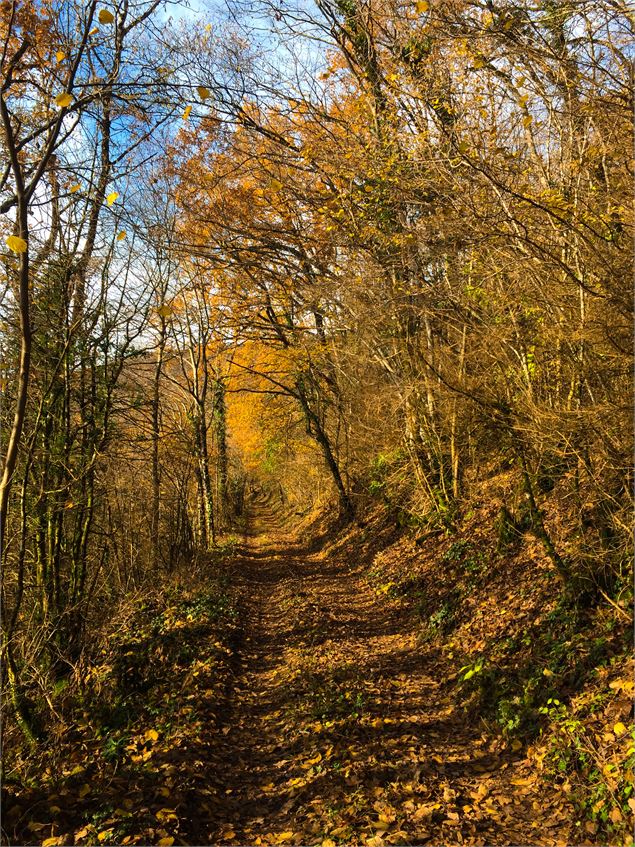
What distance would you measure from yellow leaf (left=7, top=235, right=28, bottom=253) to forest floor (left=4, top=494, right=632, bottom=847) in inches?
156

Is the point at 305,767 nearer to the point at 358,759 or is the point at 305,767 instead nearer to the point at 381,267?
the point at 358,759

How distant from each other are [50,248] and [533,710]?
6.94 meters

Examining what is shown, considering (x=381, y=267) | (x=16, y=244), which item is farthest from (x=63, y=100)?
(x=381, y=267)

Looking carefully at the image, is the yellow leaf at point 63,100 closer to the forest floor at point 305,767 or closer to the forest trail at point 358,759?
the forest floor at point 305,767

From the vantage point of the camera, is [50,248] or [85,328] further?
[85,328]

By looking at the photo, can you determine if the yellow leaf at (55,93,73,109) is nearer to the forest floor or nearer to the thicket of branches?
the thicket of branches

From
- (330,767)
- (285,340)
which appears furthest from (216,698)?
(285,340)

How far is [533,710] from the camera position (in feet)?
15.3

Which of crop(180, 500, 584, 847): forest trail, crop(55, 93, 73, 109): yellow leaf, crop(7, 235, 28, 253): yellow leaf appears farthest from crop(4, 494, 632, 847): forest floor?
crop(55, 93, 73, 109): yellow leaf

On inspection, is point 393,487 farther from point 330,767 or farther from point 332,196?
point 330,767

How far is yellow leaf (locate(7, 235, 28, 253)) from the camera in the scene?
2.68 meters

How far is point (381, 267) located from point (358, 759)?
6.12 m

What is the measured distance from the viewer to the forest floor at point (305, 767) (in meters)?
3.71

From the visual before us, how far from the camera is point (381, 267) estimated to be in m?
7.45
